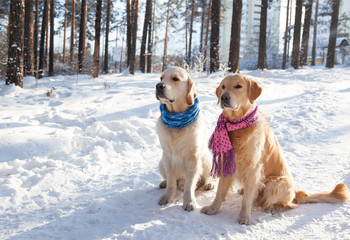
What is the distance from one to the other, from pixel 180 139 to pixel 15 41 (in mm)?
6598

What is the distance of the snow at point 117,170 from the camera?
2.29m

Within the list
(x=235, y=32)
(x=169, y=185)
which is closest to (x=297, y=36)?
(x=235, y=32)

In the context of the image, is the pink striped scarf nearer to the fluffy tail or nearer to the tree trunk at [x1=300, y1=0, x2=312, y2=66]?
the fluffy tail

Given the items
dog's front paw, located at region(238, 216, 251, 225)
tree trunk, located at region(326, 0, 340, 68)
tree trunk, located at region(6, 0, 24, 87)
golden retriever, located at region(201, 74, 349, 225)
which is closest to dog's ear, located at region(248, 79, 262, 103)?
golden retriever, located at region(201, 74, 349, 225)

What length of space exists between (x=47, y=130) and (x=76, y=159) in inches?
46.2

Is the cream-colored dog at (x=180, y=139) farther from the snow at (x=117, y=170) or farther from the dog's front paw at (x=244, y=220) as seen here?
the dog's front paw at (x=244, y=220)

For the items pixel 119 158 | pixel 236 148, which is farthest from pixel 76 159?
pixel 236 148

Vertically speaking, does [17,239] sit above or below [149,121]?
below

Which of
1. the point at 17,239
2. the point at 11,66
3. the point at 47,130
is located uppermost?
the point at 11,66

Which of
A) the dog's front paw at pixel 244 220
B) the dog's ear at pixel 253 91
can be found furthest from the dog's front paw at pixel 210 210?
the dog's ear at pixel 253 91

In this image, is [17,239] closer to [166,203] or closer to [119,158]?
[166,203]

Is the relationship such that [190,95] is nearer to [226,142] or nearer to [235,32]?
[226,142]

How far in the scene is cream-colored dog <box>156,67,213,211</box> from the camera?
109 inches

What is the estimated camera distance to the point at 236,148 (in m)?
2.53
